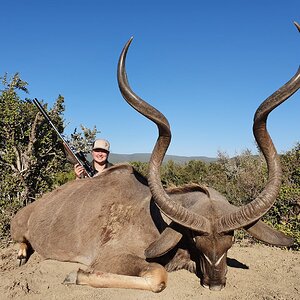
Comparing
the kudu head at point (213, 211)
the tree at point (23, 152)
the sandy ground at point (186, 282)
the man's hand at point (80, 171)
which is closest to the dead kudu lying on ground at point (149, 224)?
the kudu head at point (213, 211)

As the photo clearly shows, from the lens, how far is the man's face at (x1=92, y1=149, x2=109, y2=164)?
7695mm

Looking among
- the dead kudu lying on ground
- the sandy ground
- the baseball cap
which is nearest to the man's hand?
the baseball cap

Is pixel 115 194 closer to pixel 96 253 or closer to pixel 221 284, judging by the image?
pixel 96 253

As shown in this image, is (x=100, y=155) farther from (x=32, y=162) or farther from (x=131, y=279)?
(x=131, y=279)

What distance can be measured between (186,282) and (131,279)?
67 cm

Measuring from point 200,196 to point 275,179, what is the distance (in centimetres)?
101

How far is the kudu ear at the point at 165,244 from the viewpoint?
14.4ft

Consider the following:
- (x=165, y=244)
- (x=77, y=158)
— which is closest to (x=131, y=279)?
→ (x=165, y=244)

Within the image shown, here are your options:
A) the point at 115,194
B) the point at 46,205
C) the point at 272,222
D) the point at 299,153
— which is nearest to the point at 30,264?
the point at 46,205

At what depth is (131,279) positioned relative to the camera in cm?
443

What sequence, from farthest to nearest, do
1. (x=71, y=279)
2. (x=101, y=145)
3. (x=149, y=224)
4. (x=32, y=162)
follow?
(x=32, y=162), (x=101, y=145), (x=149, y=224), (x=71, y=279)

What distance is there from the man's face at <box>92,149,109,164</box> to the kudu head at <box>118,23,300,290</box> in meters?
3.31

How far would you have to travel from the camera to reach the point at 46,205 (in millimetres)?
6672

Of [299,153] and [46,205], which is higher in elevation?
[299,153]
